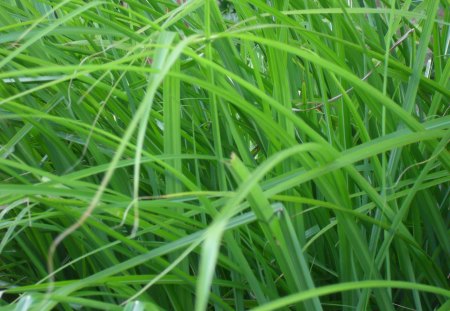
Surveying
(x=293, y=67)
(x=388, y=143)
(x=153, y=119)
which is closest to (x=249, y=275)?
(x=388, y=143)

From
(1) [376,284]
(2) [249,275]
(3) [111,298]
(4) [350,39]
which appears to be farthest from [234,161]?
(4) [350,39]

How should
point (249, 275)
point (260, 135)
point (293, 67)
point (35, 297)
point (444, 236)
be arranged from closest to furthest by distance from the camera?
point (35, 297) → point (249, 275) → point (444, 236) → point (260, 135) → point (293, 67)

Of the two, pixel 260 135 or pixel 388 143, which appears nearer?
pixel 388 143

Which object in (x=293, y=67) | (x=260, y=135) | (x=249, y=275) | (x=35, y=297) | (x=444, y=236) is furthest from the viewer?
(x=293, y=67)

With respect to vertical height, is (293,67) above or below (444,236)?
above

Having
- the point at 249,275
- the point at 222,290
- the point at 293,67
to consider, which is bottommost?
the point at 222,290

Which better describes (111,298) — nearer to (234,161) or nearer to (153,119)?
(153,119)
